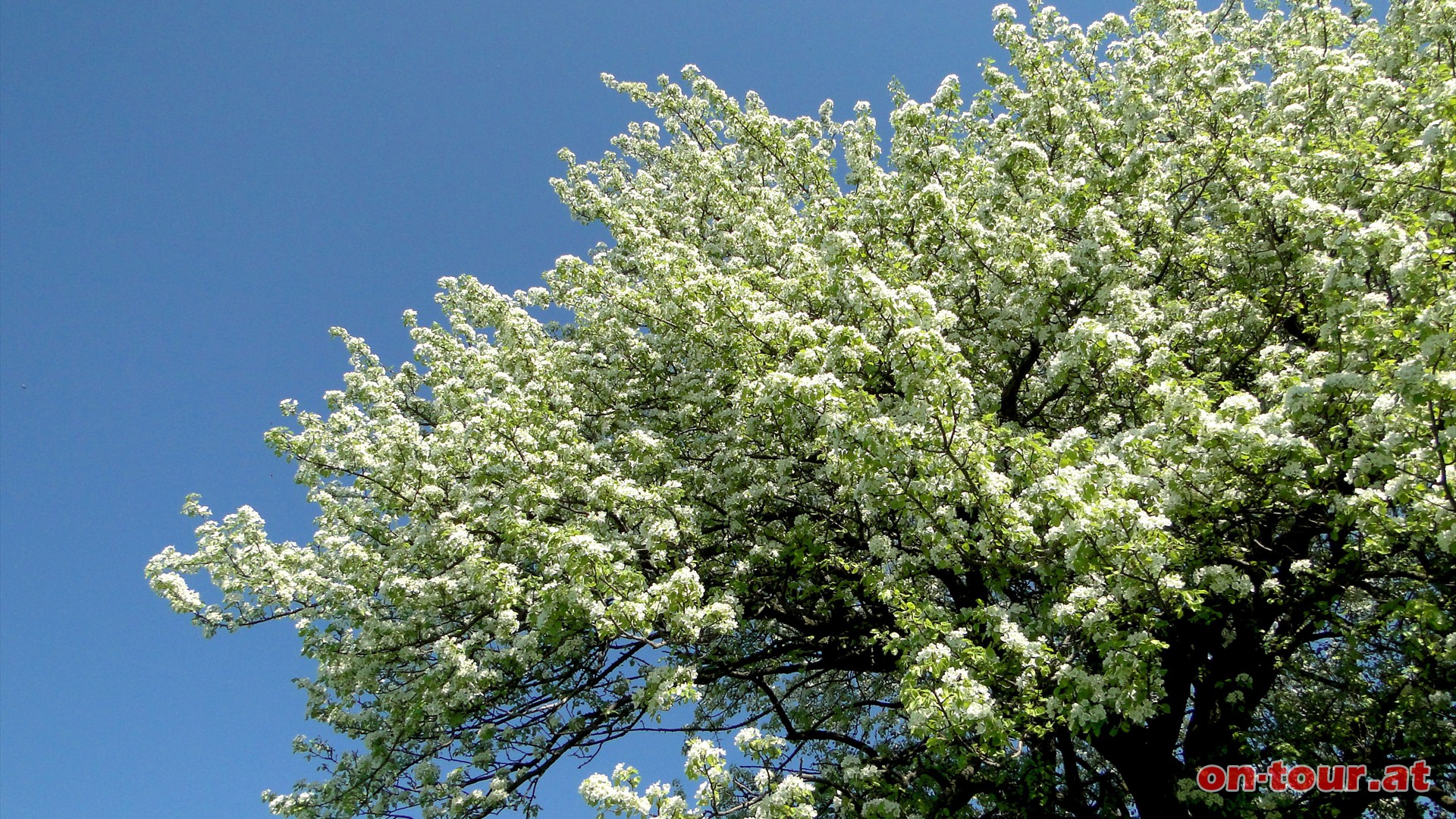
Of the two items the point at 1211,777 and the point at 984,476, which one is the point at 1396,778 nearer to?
A: the point at 1211,777

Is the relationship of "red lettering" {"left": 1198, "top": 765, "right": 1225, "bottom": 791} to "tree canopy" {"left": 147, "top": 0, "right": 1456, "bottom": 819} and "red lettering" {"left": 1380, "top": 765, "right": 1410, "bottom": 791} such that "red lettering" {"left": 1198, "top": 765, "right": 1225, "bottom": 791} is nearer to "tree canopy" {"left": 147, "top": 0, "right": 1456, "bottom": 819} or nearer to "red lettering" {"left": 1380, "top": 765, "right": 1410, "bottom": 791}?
"tree canopy" {"left": 147, "top": 0, "right": 1456, "bottom": 819}

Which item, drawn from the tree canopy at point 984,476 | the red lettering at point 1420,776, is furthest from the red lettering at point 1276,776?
the red lettering at point 1420,776

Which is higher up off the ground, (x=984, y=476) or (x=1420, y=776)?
(x=984, y=476)

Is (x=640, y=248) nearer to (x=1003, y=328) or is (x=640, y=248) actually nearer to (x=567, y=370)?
(x=567, y=370)

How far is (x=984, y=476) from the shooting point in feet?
25.6

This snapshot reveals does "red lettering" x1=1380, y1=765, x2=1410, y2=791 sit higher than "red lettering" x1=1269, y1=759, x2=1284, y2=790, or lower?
lower

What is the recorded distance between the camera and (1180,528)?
820 cm

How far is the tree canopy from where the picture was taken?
7.36m

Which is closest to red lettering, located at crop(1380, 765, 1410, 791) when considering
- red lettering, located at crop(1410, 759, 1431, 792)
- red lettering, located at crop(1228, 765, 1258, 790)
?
red lettering, located at crop(1410, 759, 1431, 792)

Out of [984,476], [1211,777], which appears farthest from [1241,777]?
[984,476]

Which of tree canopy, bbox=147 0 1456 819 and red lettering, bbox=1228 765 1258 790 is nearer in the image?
tree canopy, bbox=147 0 1456 819

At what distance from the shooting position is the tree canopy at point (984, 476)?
736 cm

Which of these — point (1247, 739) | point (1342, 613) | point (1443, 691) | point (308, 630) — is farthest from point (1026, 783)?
point (308, 630)

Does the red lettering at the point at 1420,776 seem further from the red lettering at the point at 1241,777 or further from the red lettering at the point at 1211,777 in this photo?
the red lettering at the point at 1211,777
